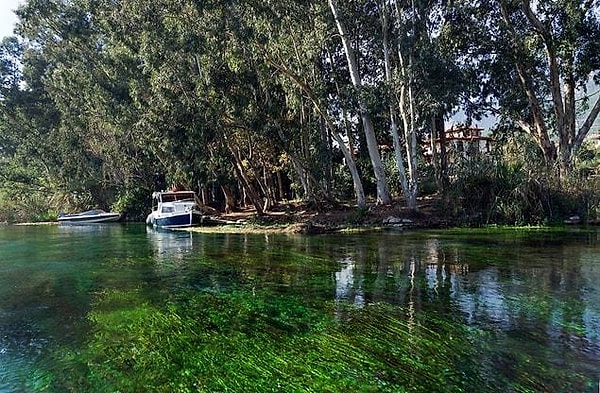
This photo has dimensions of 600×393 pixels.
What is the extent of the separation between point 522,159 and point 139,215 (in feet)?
82.2

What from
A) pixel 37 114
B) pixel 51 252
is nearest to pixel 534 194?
pixel 51 252

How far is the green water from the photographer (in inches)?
181

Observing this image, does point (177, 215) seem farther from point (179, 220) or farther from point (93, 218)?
point (93, 218)

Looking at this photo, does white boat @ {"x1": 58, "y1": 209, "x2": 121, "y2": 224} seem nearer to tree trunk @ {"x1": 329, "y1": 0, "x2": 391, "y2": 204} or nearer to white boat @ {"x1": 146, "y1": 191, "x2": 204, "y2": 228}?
white boat @ {"x1": 146, "y1": 191, "x2": 204, "y2": 228}

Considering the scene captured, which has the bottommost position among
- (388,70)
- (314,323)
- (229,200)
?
(314,323)

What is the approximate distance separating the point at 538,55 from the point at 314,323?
18.8 m

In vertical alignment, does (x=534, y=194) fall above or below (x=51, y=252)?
above

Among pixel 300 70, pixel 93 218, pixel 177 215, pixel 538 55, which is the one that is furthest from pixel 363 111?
pixel 93 218

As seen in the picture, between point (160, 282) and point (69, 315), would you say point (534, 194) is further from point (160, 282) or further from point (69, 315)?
point (69, 315)

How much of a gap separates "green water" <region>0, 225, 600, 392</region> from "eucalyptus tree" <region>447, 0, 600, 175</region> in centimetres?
988

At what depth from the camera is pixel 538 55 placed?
20.5m

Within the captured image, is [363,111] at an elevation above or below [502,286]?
above

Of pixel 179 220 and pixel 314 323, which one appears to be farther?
pixel 179 220

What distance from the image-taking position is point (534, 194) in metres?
17.6
